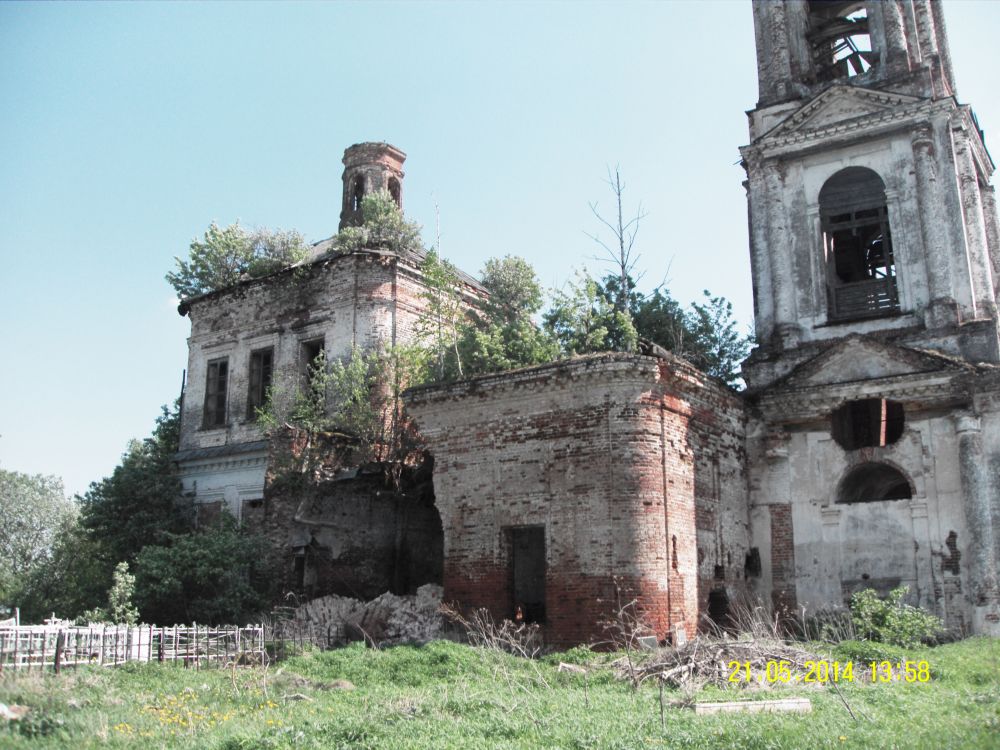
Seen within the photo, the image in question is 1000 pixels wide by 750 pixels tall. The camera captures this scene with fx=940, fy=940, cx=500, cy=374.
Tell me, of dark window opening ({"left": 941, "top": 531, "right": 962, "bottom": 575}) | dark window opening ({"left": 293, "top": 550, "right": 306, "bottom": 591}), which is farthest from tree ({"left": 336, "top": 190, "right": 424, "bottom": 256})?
dark window opening ({"left": 941, "top": 531, "right": 962, "bottom": 575})

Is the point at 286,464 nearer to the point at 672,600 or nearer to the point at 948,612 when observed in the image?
the point at 672,600

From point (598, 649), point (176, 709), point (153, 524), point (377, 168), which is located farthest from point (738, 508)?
point (377, 168)

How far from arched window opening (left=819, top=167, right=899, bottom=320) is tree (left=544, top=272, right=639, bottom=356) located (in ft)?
13.7

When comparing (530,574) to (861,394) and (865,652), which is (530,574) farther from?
(861,394)

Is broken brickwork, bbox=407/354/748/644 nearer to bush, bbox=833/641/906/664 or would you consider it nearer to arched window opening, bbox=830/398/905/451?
bush, bbox=833/641/906/664

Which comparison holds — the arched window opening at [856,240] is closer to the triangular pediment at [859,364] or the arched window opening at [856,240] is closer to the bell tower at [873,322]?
the bell tower at [873,322]

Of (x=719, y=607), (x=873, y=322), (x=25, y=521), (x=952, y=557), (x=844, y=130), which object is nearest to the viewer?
(x=719, y=607)

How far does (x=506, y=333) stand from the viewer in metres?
19.9

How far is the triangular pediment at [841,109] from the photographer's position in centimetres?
1842

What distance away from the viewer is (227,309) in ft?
82.3

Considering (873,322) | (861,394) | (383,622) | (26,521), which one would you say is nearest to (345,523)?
(383,622)

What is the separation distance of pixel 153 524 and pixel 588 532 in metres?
12.1

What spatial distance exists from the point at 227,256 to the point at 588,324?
11396 millimetres

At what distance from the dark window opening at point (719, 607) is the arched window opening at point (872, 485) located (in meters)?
3.09
